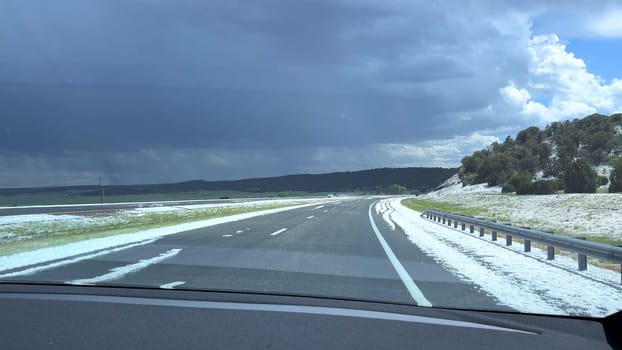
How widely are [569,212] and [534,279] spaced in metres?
13.9

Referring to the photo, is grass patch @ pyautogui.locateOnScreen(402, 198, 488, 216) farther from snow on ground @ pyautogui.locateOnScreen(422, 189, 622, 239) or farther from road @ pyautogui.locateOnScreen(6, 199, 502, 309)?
road @ pyautogui.locateOnScreen(6, 199, 502, 309)

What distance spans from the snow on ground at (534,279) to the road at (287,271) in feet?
1.40

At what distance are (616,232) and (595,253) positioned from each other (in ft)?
24.3

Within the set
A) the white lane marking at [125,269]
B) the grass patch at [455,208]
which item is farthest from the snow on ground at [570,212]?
the white lane marking at [125,269]

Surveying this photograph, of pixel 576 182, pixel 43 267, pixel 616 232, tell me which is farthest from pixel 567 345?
pixel 576 182

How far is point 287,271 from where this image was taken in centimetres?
932

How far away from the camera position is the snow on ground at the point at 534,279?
22.9 ft

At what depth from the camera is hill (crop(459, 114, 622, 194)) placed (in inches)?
745

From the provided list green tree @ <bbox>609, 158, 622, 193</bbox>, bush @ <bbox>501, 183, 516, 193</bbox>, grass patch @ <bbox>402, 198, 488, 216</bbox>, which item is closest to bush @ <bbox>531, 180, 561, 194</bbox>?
green tree @ <bbox>609, 158, 622, 193</bbox>

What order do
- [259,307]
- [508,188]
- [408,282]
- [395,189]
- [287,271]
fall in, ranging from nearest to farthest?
1. [259,307]
2. [408,282]
3. [287,271]
4. [508,188]
5. [395,189]

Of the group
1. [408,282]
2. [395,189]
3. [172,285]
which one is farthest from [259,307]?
[395,189]

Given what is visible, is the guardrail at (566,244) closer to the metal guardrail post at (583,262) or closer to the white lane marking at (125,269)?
the metal guardrail post at (583,262)

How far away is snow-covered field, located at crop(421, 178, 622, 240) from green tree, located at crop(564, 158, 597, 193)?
0.95ft

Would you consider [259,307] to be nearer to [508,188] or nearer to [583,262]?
[583,262]
